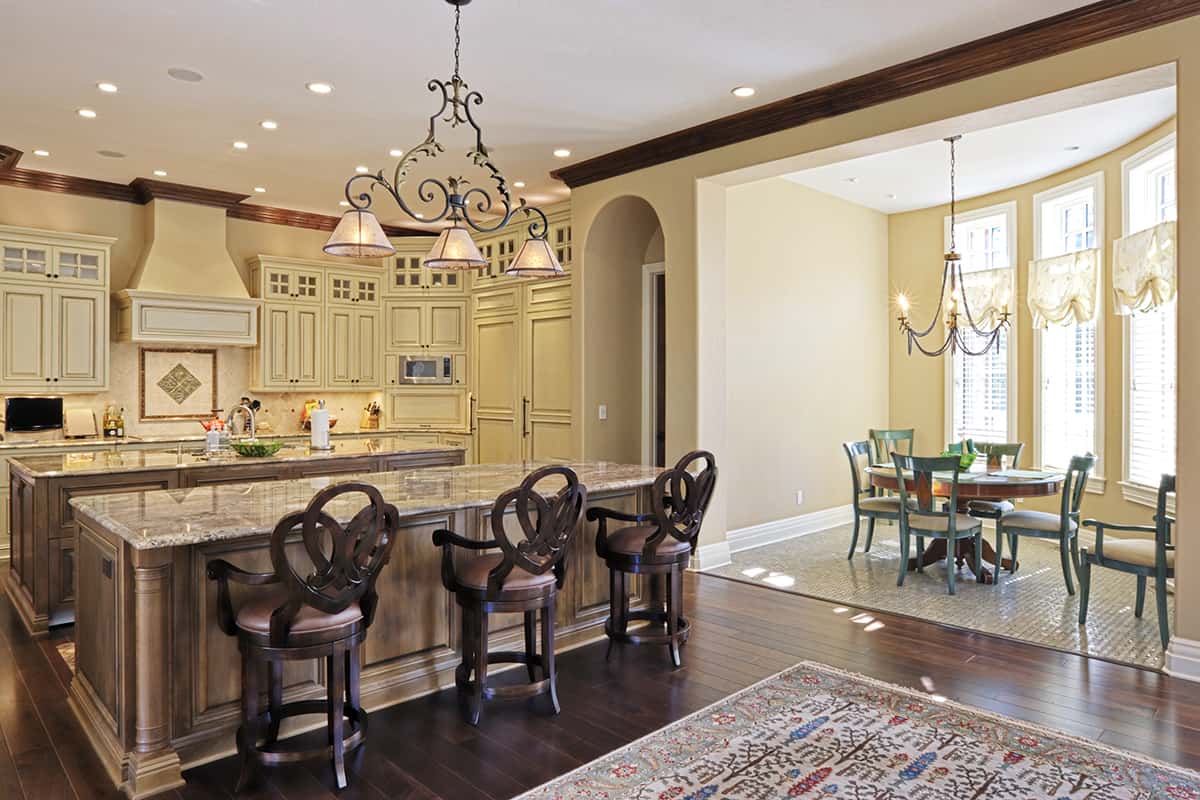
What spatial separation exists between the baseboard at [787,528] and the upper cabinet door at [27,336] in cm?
582

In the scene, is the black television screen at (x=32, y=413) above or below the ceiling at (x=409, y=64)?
below

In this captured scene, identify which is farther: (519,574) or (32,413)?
(32,413)

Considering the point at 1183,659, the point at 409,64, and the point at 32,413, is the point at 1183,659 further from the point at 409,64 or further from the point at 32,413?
the point at 32,413

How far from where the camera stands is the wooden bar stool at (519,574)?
3.12m

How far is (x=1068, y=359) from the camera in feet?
23.1

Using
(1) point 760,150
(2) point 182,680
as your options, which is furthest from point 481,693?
(1) point 760,150

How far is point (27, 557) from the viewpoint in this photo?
4645mm

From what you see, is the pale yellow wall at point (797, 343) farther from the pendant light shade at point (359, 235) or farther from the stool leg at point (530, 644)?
the pendant light shade at point (359, 235)

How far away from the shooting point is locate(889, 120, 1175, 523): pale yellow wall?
6398 millimetres

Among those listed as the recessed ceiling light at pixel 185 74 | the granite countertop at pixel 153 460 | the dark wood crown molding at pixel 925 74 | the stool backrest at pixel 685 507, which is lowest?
the stool backrest at pixel 685 507

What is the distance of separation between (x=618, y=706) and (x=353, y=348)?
19.8 feet

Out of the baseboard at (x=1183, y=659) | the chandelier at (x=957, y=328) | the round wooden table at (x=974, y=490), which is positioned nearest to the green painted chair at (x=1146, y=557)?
the baseboard at (x=1183, y=659)

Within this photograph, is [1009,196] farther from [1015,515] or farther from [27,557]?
[27,557]

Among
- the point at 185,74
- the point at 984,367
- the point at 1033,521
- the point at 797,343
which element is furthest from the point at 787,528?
the point at 185,74
